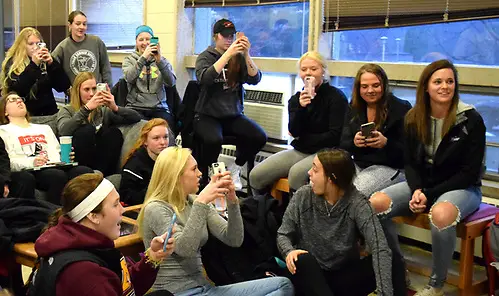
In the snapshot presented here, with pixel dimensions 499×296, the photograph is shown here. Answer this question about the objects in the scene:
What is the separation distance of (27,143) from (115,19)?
9.30ft

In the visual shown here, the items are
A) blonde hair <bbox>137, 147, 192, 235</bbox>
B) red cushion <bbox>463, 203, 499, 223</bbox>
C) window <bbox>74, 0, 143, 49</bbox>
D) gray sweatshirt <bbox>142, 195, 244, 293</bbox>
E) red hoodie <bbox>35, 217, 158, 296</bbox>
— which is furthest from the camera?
window <bbox>74, 0, 143, 49</bbox>

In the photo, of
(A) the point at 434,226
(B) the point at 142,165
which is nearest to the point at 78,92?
(B) the point at 142,165

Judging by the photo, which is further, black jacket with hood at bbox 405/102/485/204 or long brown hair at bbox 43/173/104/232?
black jacket with hood at bbox 405/102/485/204

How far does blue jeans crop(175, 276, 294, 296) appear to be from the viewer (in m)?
2.46

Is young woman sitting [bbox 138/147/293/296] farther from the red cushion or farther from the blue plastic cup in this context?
the blue plastic cup

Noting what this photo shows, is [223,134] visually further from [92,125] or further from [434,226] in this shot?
[434,226]

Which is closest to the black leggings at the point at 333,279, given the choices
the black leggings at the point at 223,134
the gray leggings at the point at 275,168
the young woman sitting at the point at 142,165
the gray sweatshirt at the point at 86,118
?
the gray leggings at the point at 275,168

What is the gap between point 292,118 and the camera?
12.4 ft

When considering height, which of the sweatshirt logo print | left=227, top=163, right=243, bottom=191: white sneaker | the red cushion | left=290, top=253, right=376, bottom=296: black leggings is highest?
the sweatshirt logo print

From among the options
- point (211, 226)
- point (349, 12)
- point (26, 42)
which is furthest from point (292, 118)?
point (26, 42)

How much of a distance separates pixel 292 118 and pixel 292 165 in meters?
0.30

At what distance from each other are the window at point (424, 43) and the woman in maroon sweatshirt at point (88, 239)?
258cm

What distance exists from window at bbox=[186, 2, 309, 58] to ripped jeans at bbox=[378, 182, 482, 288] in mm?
1818

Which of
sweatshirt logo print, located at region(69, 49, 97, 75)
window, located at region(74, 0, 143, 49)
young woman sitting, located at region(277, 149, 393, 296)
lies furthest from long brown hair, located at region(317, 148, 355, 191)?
window, located at region(74, 0, 143, 49)
